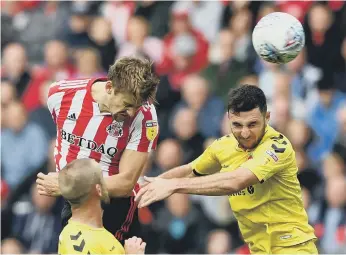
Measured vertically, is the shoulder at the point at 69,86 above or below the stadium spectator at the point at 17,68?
above

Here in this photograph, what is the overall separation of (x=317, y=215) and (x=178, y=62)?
8.83ft

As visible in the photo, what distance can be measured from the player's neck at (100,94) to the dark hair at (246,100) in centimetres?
97

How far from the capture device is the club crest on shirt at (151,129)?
7.29 metres

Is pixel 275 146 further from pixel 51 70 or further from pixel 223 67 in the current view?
pixel 51 70

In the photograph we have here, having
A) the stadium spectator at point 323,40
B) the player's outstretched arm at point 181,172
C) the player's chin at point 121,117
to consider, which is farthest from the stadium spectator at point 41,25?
the player's chin at point 121,117

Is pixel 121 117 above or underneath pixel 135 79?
underneath

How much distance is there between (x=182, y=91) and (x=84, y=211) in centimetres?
581

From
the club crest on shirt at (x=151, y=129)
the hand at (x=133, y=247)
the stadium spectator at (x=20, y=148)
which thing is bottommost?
the stadium spectator at (x=20, y=148)

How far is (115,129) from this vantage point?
7242 millimetres

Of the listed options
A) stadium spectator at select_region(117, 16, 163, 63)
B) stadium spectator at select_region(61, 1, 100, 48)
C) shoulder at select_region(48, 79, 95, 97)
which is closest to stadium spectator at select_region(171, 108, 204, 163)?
stadium spectator at select_region(117, 16, 163, 63)

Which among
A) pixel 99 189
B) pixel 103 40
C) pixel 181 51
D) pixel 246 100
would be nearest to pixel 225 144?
pixel 246 100

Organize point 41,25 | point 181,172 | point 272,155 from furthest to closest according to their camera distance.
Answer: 1. point 41,25
2. point 181,172
3. point 272,155

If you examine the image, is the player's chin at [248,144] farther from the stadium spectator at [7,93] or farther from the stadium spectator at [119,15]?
the stadium spectator at [7,93]

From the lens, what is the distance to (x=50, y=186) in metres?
6.94
